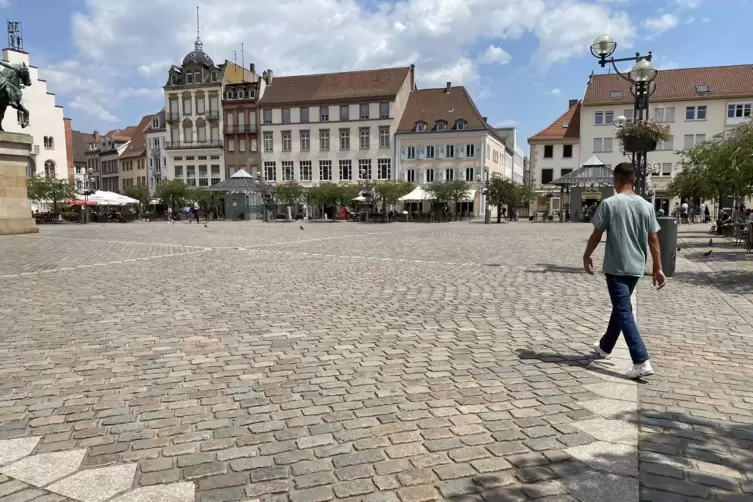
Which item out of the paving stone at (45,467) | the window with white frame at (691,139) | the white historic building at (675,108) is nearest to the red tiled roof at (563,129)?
the white historic building at (675,108)

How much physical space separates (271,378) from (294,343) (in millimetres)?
1150

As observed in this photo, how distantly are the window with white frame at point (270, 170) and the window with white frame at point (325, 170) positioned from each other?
20.4ft

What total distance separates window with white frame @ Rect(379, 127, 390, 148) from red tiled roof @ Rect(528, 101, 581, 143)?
1600 cm

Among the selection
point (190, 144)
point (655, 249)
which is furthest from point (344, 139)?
point (655, 249)

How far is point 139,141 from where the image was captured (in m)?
89.4

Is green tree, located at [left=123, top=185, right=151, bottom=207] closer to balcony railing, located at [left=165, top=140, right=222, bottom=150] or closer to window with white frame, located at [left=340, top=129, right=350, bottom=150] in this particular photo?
balcony railing, located at [left=165, top=140, right=222, bottom=150]

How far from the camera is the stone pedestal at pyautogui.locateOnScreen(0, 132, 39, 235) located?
23359 mm

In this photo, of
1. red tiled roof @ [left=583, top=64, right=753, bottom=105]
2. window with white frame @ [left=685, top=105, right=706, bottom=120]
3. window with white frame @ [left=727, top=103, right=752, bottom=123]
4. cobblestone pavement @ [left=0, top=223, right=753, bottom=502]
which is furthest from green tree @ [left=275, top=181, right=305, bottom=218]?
cobblestone pavement @ [left=0, top=223, right=753, bottom=502]

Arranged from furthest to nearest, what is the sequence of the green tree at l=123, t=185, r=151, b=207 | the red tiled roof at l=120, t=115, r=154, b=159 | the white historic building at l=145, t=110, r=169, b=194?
1. the red tiled roof at l=120, t=115, r=154, b=159
2. the white historic building at l=145, t=110, r=169, b=194
3. the green tree at l=123, t=185, r=151, b=207

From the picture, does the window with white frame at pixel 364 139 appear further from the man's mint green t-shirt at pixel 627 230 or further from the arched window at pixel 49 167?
the man's mint green t-shirt at pixel 627 230

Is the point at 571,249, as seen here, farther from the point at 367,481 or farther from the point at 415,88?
the point at 415,88

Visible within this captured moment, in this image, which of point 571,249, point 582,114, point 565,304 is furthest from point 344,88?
point 565,304

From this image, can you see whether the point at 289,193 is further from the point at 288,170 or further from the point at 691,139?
the point at 691,139

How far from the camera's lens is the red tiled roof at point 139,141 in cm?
8694
